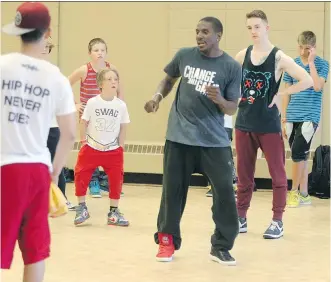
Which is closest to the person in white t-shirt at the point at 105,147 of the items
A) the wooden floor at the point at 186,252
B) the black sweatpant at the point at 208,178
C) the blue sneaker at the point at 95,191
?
the wooden floor at the point at 186,252

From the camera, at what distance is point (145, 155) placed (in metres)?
8.33

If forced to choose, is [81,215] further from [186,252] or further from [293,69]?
[293,69]

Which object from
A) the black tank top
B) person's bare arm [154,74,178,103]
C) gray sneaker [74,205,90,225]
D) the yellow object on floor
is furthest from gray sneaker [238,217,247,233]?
the yellow object on floor

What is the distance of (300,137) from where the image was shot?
7.03 metres

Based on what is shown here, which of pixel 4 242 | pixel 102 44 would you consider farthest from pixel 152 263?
pixel 102 44

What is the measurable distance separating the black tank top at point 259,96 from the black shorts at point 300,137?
1.77 meters

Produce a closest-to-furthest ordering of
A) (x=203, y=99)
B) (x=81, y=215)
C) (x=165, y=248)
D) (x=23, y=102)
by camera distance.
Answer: (x=23, y=102) → (x=203, y=99) → (x=165, y=248) → (x=81, y=215)

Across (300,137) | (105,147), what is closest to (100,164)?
(105,147)

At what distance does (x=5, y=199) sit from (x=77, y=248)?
204 centimetres

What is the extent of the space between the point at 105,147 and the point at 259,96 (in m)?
1.37

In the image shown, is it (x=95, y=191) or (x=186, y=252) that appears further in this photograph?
(x=95, y=191)

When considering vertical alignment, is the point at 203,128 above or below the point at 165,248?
above

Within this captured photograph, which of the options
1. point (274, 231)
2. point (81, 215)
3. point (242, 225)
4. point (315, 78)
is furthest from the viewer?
point (315, 78)

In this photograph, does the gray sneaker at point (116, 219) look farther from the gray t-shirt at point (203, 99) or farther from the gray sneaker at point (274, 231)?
the gray t-shirt at point (203, 99)
